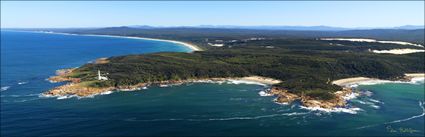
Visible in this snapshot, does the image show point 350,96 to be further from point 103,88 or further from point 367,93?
point 103,88

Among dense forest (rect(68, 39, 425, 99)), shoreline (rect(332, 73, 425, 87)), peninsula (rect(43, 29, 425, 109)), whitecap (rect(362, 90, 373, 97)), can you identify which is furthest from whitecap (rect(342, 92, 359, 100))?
shoreline (rect(332, 73, 425, 87))

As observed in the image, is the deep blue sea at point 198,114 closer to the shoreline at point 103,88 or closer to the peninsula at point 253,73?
the shoreline at point 103,88

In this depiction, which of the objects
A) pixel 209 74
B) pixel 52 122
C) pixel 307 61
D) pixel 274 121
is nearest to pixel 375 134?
pixel 274 121

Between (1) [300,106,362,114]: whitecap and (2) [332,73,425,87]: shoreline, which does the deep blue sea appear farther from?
(2) [332,73,425,87]: shoreline

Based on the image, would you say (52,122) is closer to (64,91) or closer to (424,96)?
(64,91)

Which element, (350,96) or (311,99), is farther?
(350,96)

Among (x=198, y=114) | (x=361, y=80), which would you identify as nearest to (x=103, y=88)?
(x=198, y=114)

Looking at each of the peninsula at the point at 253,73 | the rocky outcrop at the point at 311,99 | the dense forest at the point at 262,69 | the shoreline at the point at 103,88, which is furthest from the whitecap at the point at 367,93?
the shoreline at the point at 103,88

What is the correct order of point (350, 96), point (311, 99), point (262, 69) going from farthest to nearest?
point (262, 69), point (350, 96), point (311, 99)
